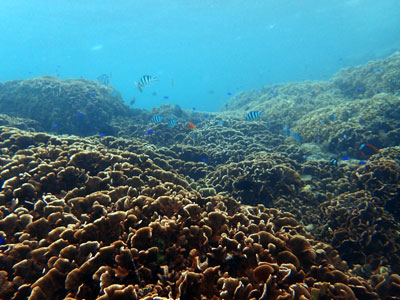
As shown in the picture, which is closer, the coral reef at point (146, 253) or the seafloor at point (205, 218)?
the coral reef at point (146, 253)

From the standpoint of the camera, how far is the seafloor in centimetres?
233

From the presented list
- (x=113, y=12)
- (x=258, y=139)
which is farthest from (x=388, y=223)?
(x=113, y=12)

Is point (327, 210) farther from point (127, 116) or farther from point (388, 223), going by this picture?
point (127, 116)

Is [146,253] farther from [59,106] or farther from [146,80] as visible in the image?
[59,106]

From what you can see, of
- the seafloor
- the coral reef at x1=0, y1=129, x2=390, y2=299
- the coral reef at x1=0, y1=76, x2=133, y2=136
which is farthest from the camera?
the coral reef at x1=0, y1=76, x2=133, y2=136

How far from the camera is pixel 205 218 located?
3213mm

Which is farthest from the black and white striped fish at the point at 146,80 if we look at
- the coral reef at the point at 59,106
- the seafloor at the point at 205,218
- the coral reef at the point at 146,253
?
the coral reef at the point at 146,253

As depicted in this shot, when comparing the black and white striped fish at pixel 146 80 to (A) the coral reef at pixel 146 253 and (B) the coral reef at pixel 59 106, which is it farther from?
(A) the coral reef at pixel 146 253

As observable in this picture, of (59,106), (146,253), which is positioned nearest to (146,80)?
(59,106)

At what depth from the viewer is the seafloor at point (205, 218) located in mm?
2332

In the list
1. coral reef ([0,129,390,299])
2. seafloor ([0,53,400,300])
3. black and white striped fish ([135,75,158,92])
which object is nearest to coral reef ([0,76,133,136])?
seafloor ([0,53,400,300])

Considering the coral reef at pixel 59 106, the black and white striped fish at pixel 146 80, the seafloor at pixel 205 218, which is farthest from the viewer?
the coral reef at pixel 59 106

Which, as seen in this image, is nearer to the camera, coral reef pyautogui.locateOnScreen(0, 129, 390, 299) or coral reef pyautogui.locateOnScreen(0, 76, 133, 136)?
coral reef pyautogui.locateOnScreen(0, 129, 390, 299)

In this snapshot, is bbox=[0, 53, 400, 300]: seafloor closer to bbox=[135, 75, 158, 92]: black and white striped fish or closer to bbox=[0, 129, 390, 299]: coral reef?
bbox=[0, 129, 390, 299]: coral reef
